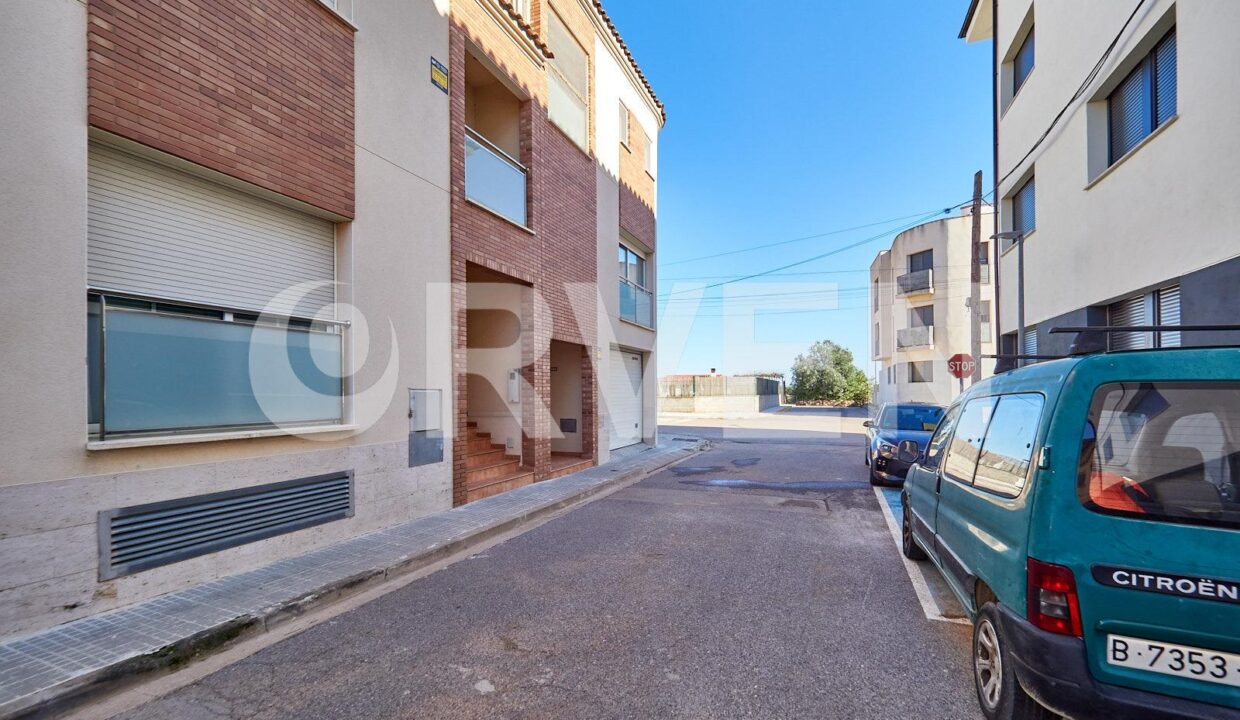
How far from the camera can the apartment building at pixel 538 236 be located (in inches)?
319

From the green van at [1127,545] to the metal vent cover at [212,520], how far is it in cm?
550

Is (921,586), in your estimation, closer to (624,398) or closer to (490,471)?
(490,471)

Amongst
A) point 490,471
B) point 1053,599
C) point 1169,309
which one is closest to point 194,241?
point 490,471

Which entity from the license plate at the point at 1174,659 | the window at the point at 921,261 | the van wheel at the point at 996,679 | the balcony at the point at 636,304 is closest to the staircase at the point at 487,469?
the balcony at the point at 636,304

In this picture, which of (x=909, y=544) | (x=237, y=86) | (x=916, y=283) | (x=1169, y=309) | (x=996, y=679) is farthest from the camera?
(x=916, y=283)

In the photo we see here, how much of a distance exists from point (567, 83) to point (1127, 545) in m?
11.2

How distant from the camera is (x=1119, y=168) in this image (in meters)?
7.02

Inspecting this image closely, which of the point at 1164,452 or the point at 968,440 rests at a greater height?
the point at 1164,452

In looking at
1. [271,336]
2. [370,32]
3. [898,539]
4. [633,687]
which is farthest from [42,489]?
[898,539]

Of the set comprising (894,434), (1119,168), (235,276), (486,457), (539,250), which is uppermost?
(1119,168)

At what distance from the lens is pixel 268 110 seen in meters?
5.16

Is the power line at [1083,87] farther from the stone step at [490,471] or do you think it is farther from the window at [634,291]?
the stone step at [490,471]

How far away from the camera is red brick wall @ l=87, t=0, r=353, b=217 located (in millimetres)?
4117

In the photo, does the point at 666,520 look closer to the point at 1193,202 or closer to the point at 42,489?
the point at 42,489
